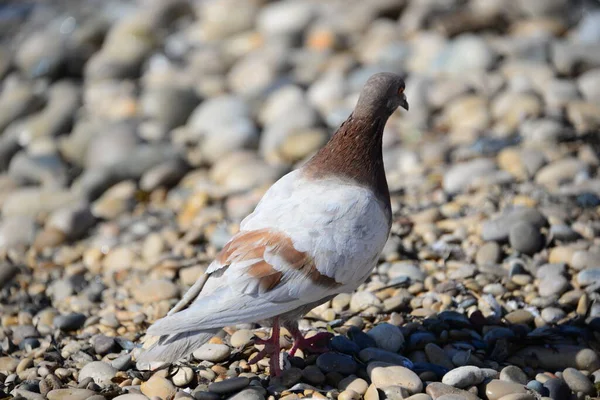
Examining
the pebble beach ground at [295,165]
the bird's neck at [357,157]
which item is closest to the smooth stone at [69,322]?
the pebble beach ground at [295,165]

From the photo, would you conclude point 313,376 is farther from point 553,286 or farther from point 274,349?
point 553,286

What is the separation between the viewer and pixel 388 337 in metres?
4.53

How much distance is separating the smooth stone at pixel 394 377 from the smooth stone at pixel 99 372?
1454 millimetres

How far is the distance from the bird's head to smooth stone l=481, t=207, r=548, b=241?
1.66 metres

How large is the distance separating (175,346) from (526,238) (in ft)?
9.51

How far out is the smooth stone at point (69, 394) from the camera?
13.1ft

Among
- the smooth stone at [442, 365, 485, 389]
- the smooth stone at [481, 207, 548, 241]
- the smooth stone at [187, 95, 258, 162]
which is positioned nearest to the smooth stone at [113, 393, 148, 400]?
the smooth stone at [442, 365, 485, 389]

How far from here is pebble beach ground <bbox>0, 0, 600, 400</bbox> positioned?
14.5 ft

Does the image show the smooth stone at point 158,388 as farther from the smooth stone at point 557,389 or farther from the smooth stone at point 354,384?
the smooth stone at point 557,389

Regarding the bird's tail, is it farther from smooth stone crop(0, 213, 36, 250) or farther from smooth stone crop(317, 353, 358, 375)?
smooth stone crop(0, 213, 36, 250)

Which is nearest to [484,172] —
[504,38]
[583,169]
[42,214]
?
[583,169]

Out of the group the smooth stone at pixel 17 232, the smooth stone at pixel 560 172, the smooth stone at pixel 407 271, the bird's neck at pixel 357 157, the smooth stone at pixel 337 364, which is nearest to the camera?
the smooth stone at pixel 337 364

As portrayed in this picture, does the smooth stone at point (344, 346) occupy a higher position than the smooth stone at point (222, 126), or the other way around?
the smooth stone at point (222, 126)

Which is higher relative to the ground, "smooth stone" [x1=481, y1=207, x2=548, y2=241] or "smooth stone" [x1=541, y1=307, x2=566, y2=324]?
"smooth stone" [x1=481, y1=207, x2=548, y2=241]
